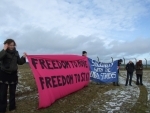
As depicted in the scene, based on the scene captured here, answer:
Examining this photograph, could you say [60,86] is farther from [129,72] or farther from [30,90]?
[129,72]

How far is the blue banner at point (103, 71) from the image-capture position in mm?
14457

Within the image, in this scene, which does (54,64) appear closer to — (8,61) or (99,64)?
(8,61)

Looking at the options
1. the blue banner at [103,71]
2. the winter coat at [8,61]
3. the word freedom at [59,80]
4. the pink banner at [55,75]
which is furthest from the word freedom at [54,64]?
the blue banner at [103,71]

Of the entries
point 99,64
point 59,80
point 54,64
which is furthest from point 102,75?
point 54,64

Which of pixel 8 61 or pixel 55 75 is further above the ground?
pixel 8 61

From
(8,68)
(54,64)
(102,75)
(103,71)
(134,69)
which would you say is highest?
(54,64)

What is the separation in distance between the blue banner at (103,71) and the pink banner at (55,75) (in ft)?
8.07

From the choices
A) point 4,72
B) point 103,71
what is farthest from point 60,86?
point 103,71

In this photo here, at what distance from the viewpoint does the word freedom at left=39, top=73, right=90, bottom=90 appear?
25.3 ft

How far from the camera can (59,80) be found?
8.87 metres

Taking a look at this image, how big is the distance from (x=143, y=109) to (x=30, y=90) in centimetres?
597

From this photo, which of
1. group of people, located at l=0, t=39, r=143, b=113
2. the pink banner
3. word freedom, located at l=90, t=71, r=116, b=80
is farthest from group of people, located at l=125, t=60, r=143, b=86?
group of people, located at l=0, t=39, r=143, b=113

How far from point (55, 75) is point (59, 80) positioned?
1.14 feet

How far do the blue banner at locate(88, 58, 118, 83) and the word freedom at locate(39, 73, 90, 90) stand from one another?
261cm
